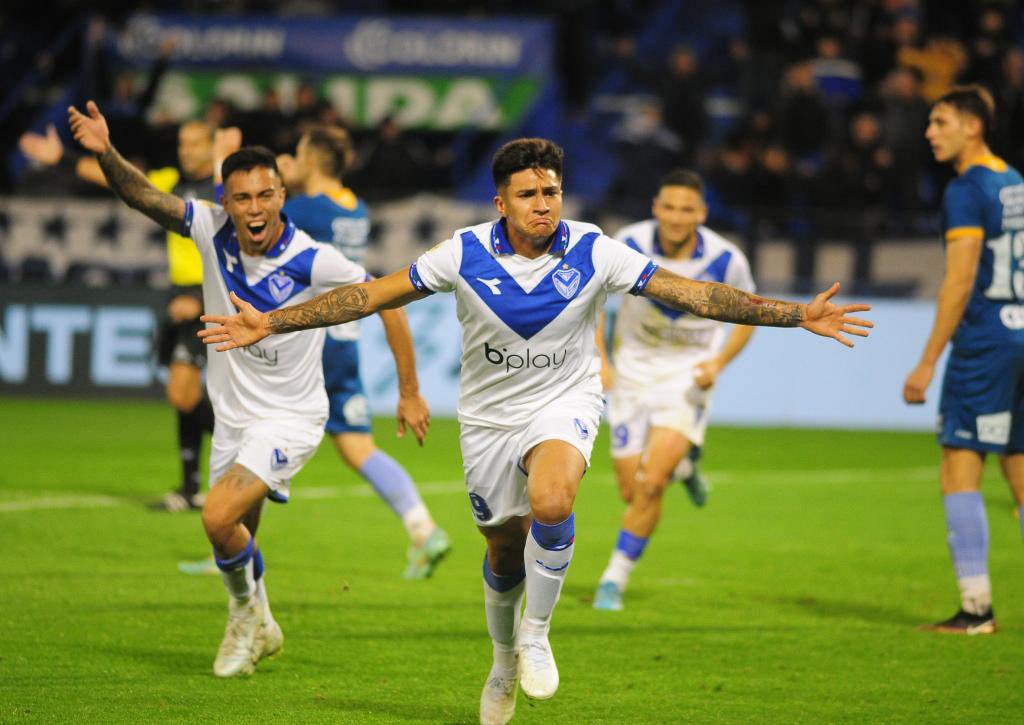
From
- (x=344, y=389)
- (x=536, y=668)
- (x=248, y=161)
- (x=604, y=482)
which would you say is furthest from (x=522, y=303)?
(x=604, y=482)

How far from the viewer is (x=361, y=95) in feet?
69.8

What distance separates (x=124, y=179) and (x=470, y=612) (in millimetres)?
2754

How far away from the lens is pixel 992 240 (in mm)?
7465

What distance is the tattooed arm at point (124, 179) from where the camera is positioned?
666 centimetres

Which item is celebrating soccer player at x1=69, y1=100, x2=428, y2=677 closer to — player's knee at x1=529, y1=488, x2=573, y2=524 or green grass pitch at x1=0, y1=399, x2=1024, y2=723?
green grass pitch at x1=0, y1=399, x2=1024, y2=723

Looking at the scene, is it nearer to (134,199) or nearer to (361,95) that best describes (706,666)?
(134,199)

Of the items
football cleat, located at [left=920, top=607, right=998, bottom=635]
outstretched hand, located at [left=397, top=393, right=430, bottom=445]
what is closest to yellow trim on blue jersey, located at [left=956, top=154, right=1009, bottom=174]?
football cleat, located at [left=920, top=607, right=998, bottom=635]

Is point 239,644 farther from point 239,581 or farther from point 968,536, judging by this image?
point 968,536

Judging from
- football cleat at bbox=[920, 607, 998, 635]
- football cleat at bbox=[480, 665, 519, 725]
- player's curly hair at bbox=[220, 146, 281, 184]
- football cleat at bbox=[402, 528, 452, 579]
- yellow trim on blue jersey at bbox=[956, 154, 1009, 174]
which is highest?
yellow trim on blue jersey at bbox=[956, 154, 1009, 174]

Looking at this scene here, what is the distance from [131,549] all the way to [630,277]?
182 inches

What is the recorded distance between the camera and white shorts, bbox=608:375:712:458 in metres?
8.46

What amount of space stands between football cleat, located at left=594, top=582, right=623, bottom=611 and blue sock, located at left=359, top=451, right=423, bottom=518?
1321 millimetres

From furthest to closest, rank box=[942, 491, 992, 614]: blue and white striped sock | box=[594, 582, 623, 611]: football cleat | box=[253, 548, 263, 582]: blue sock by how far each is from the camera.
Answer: box=[594, 582, 623, 611]: football cleat, box=[942, 491, 992, 614]: blue and white striped sock, box=[253, 548, 263, 582]: blue sock

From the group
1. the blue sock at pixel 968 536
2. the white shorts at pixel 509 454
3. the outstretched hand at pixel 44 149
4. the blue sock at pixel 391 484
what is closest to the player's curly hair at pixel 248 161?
the outstretched hand at pixel 44 149
